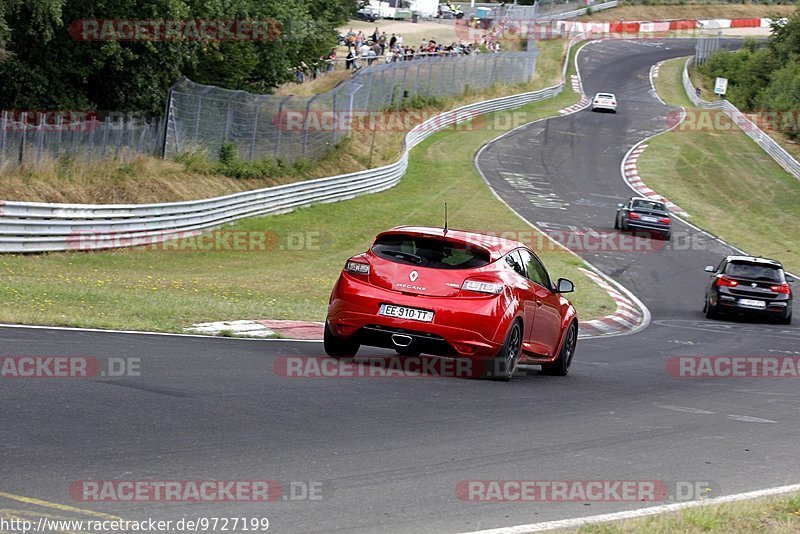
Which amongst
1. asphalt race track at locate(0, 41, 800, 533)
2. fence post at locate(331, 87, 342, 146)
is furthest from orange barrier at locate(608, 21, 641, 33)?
asphalt race track at locate(0, 41, 800, 533)

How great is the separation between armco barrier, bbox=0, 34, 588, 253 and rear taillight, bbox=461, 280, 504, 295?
46.3 feet

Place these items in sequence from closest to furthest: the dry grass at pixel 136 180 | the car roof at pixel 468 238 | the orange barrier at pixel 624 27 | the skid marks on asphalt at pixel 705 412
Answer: the skid marks on asphalt at pixel 705 412, the car roof at pixel 468 238, the dry grass at pixel 136 180, the orange barrier at pixel 624 27

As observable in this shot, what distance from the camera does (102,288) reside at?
58.1 feet

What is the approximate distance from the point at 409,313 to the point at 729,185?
1601 inches

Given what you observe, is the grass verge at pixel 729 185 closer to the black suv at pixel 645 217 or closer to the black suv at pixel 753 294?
the black suv at pixel 645 217

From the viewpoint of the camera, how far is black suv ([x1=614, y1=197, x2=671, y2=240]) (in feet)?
120

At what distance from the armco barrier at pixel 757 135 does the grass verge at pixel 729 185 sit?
0.36 m

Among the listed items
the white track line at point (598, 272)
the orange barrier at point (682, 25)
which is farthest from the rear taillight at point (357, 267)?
the orange barrier at point (682, 25)

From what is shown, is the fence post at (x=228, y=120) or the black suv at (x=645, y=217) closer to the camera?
the fence post at (x=228, y=120)

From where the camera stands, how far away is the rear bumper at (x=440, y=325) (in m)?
11.0

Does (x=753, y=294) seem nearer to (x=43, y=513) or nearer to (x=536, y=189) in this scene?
(x=43, y=513)

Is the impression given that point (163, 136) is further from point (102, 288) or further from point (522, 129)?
point (522, 129)

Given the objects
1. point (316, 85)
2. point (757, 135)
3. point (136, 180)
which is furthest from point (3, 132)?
point (757, 135)

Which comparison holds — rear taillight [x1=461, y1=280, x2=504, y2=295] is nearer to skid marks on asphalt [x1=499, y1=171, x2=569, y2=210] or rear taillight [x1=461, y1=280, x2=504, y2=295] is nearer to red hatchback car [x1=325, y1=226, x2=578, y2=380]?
red hatchback car [x1=325, y1=226, x2=578, y2=380]
